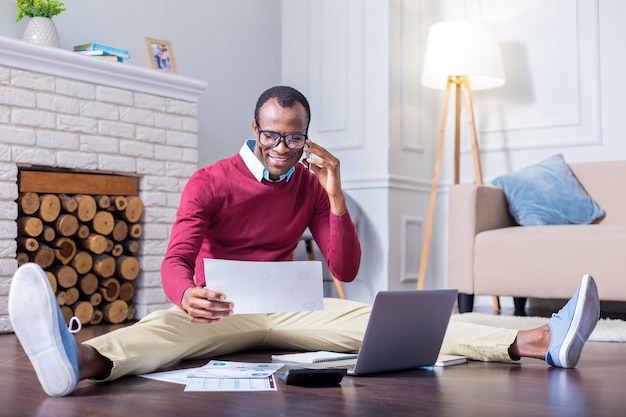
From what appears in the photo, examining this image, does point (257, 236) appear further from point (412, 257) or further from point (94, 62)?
point (412, 257)

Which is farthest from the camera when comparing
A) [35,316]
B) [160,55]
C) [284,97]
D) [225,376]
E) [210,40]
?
[210,40]

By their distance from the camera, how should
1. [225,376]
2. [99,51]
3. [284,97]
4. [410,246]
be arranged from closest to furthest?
[225,376] < [284,97] < [99,51] < [410,246]

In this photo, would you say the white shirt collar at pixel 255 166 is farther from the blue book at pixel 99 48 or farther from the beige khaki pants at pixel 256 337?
the blue book at pixel 99 48

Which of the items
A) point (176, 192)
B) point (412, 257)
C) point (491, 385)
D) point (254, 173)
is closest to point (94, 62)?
point (176, 192)

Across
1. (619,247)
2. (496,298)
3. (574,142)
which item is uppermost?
(574,142)

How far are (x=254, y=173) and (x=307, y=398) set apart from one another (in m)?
0.76

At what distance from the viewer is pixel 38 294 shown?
1534mm

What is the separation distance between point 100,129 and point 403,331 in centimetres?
225

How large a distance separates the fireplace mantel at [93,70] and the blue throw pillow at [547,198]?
1.65 m

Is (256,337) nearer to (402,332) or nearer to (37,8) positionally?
(402,332)

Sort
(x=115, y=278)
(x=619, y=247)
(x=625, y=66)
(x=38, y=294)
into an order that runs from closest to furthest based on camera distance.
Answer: (x=38, y=294)
(x=619, y=247)
(x=115, y=278)
(x=625, y=66)

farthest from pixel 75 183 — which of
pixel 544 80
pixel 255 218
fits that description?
pixel 544 80

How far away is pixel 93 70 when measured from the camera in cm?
359

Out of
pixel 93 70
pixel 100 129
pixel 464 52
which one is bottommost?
pixel 100 129
